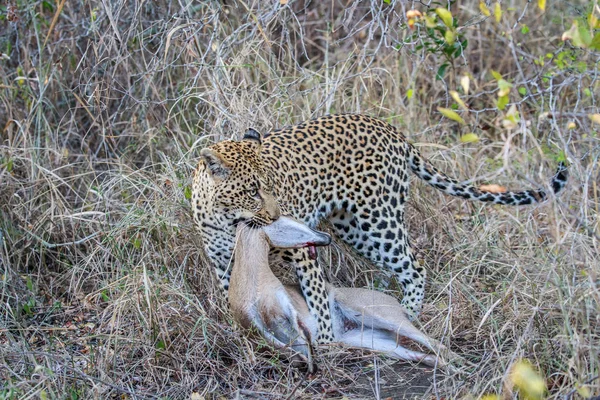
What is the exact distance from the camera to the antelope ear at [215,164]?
5402 millimetres

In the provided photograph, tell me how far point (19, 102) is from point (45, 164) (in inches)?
40.7

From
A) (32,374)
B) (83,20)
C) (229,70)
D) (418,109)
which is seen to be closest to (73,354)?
(32,374)

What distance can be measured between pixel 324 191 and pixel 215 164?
36.6 inches

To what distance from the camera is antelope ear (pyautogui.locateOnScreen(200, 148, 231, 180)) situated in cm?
540

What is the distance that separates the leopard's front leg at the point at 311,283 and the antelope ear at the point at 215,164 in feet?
1.97

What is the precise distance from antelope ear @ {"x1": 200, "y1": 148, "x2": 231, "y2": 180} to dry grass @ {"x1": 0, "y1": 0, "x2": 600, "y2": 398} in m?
0.79

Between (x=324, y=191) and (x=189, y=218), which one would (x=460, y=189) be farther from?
(x=189, y=218)

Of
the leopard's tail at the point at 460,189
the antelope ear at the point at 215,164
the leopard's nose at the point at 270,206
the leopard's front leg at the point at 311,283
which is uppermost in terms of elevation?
the antelope ear at the point at 215,164

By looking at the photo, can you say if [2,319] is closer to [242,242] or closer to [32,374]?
[32,374]

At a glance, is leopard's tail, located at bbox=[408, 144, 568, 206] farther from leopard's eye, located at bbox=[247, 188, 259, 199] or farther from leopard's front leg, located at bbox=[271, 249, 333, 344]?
leopard's eye, located at bbox=[247, 188, 259, 199]

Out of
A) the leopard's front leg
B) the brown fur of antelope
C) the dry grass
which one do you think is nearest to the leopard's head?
the brown fur of antelope

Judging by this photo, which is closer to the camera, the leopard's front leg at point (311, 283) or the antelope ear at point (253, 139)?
the leopard's front leg at point (311, 283)

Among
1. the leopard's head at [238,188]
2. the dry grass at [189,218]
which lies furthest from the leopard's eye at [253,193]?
the dry grass at [189,218]

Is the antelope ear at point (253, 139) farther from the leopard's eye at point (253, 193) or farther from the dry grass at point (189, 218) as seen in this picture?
the dry grass at point (189, 218)
